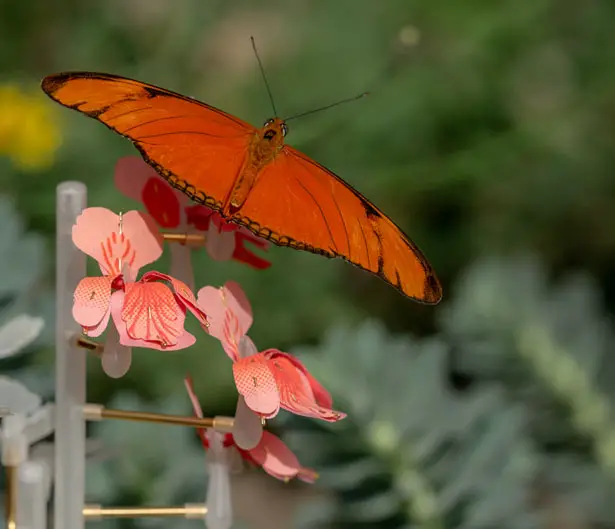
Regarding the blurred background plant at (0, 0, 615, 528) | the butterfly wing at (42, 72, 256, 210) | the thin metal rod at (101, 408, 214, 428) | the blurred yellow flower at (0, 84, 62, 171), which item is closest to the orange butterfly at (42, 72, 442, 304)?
the butterfly wing at (42, 72, 256, 210)

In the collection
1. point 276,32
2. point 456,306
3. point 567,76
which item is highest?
point 276,32

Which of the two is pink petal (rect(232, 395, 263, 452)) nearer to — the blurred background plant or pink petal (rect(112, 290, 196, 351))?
pink petal (rect(112, 290, 196, 351))

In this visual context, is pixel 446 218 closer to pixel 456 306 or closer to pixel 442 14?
pixel 442 14

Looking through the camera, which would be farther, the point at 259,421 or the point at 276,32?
the point at 276,32

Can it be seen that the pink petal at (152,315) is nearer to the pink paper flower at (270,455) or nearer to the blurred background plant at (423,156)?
the pink paper flower at (270,455)

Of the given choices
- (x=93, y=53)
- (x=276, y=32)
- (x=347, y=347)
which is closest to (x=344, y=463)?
(x=347, y=347)

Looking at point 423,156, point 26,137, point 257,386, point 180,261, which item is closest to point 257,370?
point 257,386

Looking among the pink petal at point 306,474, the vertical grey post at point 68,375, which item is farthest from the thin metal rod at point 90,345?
the pink petal at point 306,474
